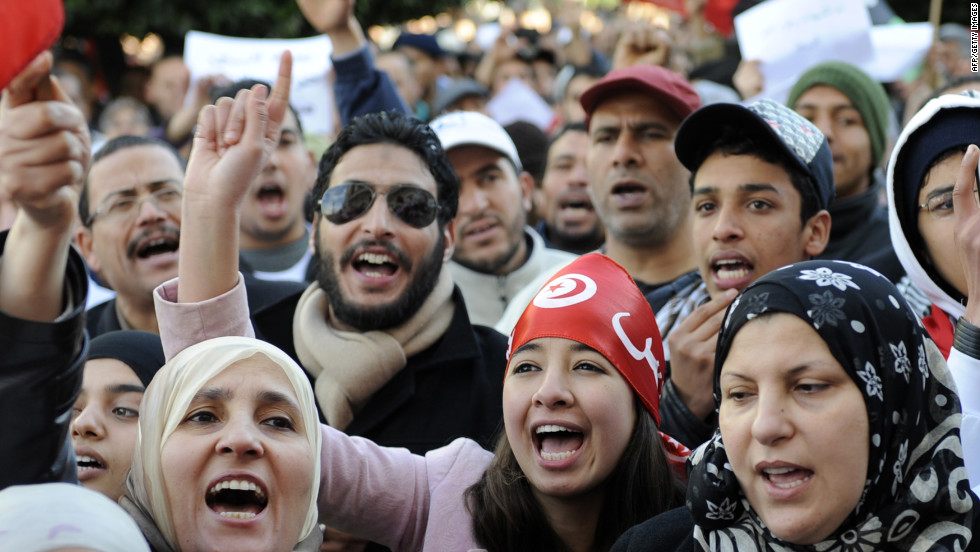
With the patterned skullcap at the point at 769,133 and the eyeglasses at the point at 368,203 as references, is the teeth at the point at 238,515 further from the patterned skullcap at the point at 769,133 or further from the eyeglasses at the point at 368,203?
the patterned skullcap at the point at 769,133

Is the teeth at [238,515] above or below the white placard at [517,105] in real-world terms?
below

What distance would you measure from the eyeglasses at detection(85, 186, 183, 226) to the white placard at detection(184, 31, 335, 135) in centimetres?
233

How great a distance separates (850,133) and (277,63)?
370cm

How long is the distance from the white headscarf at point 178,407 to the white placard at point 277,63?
14.0ft

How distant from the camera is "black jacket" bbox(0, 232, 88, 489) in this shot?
2316 mm

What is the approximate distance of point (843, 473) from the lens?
8.19ft

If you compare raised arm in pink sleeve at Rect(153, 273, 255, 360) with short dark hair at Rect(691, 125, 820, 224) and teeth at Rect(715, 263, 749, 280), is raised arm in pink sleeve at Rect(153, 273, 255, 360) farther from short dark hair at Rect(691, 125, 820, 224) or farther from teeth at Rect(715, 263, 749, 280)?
short dark hair at Rect(691, 125, 820, 224)

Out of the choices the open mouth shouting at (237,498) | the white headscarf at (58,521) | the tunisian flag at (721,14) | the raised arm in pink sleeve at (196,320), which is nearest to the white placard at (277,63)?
the tunisian flag at (721,14)

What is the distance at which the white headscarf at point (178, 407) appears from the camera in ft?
9.43

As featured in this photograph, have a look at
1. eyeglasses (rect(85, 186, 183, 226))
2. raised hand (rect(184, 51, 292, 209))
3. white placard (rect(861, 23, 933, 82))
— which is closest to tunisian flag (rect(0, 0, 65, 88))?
raised hand (rect(184, 51, 292, 209))

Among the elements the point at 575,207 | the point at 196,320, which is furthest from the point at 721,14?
the point at 196,320

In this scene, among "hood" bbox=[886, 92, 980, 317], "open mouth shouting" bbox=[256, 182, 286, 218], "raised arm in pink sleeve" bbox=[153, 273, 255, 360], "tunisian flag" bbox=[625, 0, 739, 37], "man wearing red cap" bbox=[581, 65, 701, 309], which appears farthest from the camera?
"tunisian flag" bbox=[625, 0, 739, 37]

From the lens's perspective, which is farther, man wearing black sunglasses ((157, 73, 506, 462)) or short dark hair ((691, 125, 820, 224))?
man wearing black sunglasses ((157, 73, 506, 462))

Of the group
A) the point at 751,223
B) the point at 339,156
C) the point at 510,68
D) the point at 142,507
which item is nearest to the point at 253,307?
the point at 339,156
